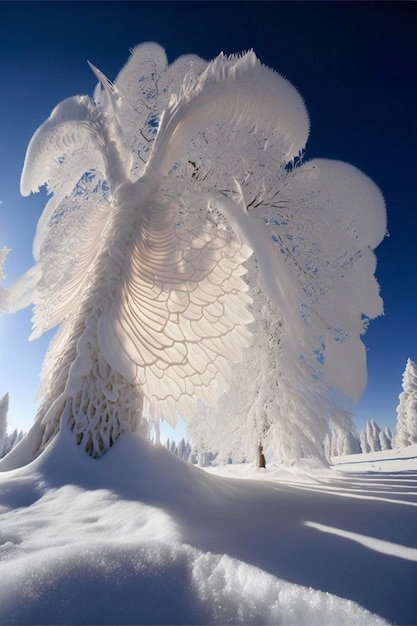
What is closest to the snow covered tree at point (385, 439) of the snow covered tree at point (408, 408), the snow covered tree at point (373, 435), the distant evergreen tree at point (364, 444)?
the snow covered tree at point (373, 435)

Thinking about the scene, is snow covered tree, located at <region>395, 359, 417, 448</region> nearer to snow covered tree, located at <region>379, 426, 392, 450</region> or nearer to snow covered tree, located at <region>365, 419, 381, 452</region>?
snow covered tree, located at <region>379, 426, 392, 450</region>

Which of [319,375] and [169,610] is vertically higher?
[319,375]

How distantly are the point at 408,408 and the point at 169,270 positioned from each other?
30978 mm

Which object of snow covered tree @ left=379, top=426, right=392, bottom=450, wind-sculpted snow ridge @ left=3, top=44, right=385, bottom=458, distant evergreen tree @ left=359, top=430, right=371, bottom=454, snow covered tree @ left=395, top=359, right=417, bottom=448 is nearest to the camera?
wind-sculpted snow ridge @ left=3, top=44, right=385, bottom=458

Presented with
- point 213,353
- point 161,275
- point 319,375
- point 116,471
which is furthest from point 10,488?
point 319,375

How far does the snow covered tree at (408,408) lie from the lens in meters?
25.4

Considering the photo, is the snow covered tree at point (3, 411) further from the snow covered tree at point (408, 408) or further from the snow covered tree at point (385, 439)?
the snow covered tree at point (385, 439)

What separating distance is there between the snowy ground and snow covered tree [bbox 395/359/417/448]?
29.5m

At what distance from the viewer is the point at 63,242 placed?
3.37 m

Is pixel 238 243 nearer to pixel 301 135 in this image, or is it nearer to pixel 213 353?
pixel 213 353

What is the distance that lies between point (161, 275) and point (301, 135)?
2.50 metres

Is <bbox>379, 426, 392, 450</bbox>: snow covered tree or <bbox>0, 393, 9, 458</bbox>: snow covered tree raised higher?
<bbox>0, 393, 9, 458</bbox>: snow covered tree

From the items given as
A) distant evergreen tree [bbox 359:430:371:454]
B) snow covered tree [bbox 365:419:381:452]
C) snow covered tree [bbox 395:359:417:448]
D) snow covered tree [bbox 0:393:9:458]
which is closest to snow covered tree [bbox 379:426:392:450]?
snow covered tree [bbox 365:419:381:452]

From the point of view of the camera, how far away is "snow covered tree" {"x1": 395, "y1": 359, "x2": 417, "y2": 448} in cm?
2544
